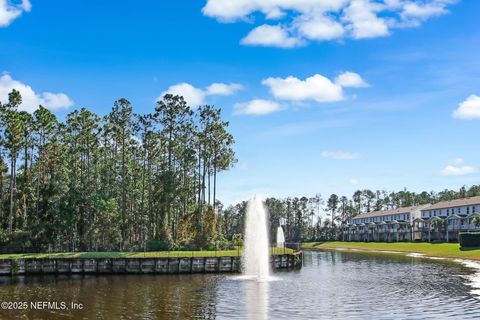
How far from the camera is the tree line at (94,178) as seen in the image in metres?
78.9

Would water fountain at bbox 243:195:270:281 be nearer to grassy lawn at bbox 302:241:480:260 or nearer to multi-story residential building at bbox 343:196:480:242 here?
grassy lawn at bbox 302:241:480:260

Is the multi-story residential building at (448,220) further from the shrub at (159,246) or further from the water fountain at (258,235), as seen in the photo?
the water fountain at (258,235)

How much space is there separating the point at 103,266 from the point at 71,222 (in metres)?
19.6

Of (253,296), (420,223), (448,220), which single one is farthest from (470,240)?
(253,296)

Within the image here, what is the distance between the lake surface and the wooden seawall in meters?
2.90

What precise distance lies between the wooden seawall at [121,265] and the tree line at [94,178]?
477 inches

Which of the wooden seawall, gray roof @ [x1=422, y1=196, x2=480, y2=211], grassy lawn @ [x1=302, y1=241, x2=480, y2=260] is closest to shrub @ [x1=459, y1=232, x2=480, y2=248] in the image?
grassy lawn @ [x1=302, y1=241, x2=480, y2=260]

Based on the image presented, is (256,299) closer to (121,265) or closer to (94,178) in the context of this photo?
(121,265)

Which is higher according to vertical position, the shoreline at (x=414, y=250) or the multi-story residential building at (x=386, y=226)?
the multi-story residential building at (x=386, y=226)

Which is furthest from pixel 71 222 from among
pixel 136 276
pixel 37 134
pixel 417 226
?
pixel 417 226

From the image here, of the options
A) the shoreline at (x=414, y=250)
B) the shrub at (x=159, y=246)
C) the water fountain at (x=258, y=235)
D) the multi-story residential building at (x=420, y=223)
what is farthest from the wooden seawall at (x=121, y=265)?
the multi-story residential building at (x=420, y=223)

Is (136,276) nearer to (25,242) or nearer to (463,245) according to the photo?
(25,242)

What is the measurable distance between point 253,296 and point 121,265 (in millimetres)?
26711

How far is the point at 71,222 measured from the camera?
262 ft
